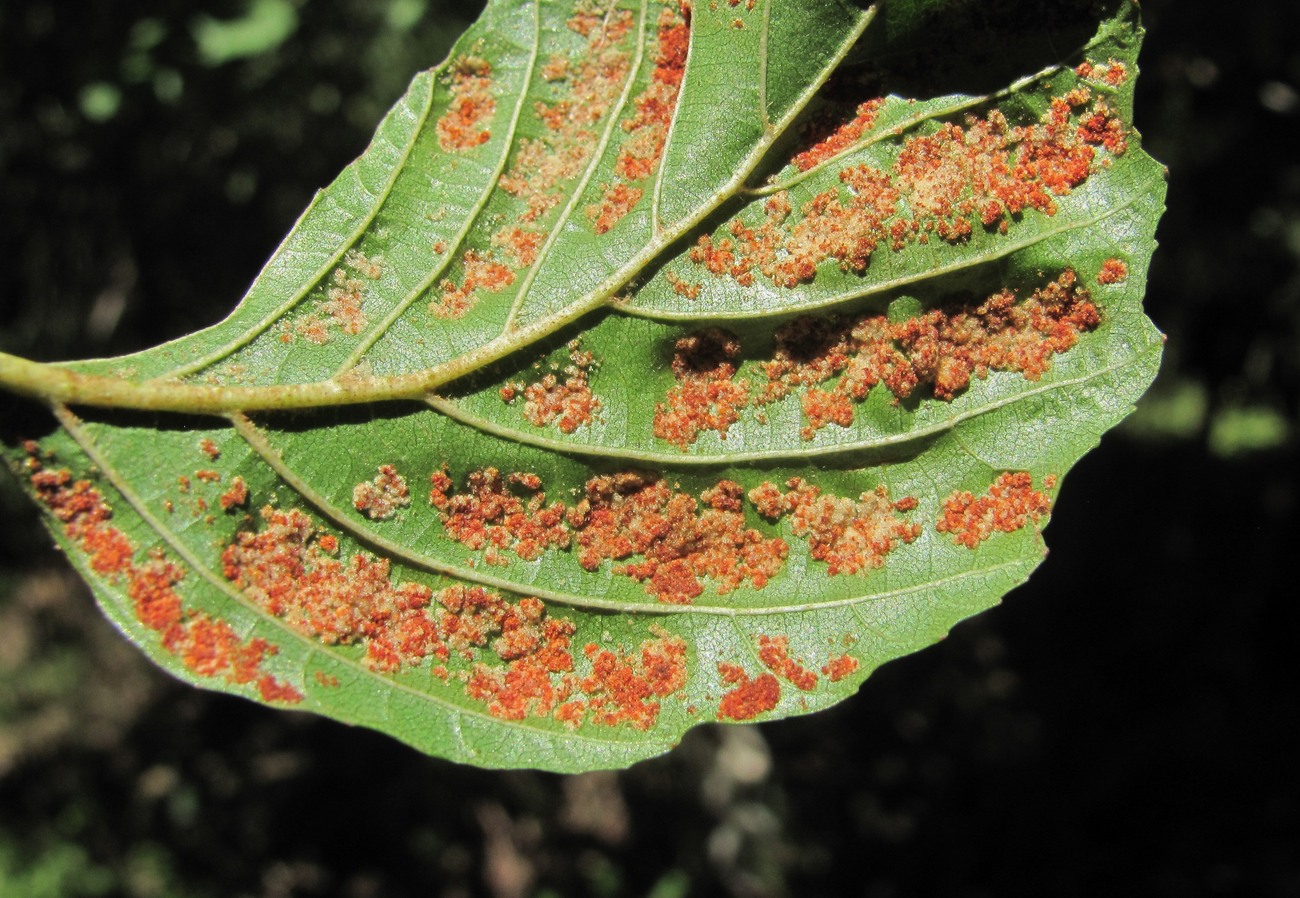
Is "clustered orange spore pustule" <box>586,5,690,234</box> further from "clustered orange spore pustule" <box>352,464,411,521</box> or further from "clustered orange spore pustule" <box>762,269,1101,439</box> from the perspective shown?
"clustered orange spore pustule" <box>352,464,411,521</box>

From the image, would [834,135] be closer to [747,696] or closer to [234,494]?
[747,696]

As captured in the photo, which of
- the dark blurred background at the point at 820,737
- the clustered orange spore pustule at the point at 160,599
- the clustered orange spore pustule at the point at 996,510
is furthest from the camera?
the dark blurred background at the point at 820,737

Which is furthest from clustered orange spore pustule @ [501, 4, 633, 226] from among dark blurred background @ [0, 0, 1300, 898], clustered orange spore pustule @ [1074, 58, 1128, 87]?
dark blurred background @ [0, 0, 1300, 898]

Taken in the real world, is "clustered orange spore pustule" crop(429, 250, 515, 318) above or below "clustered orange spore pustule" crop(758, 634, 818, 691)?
above

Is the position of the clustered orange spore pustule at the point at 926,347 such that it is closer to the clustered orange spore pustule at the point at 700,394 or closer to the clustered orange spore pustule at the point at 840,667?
the clustered orange spore pustule at the point at 700,394

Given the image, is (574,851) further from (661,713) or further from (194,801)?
(661,713)

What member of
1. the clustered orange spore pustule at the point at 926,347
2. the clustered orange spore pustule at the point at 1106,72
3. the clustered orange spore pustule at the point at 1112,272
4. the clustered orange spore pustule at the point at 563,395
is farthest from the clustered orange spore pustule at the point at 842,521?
the clustered orange spore pustule at the point at 1106,72
